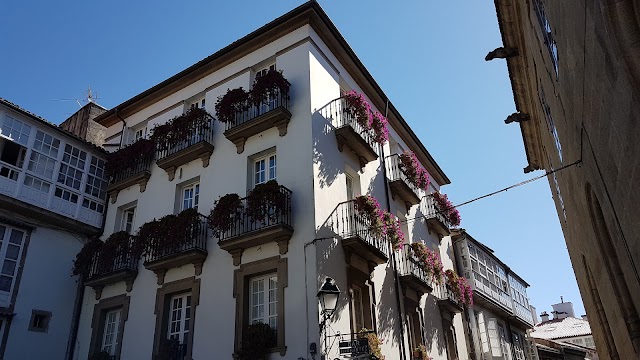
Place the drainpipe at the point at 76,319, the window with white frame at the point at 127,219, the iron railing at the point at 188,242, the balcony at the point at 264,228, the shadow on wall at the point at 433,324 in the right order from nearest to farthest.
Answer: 1. the balcony at the point at 264,228
2. the iron railing at the point at 188,242
3. the drainpipe at the point at 76,319
4. the window with white frame at the point at 127,219
5. the shadow on wall at the point at 433,324

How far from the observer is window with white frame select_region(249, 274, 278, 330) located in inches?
510

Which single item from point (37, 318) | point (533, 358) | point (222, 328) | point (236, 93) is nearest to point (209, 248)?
point (222, 328)

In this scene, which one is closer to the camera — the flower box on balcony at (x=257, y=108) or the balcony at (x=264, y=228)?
the balcony at (x=264, y=228)

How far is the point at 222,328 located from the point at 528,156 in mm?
15025

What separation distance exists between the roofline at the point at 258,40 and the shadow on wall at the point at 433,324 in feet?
23.4

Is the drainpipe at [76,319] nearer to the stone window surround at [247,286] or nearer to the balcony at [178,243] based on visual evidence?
the balcony at [178,243]

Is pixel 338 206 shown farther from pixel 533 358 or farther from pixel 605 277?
pixel 533 358

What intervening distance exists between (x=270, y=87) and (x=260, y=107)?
831 mm

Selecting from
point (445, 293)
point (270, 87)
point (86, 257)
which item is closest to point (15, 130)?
point (86, 257)

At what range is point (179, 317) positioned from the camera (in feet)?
48.4

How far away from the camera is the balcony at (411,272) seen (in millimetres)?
16677

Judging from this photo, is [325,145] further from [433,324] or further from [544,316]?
[544,316]

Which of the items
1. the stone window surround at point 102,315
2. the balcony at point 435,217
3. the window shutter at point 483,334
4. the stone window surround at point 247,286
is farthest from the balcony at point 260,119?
the window shutter at point 483,334

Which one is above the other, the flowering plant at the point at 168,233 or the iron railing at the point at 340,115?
the iron railing at the point at 340,115
